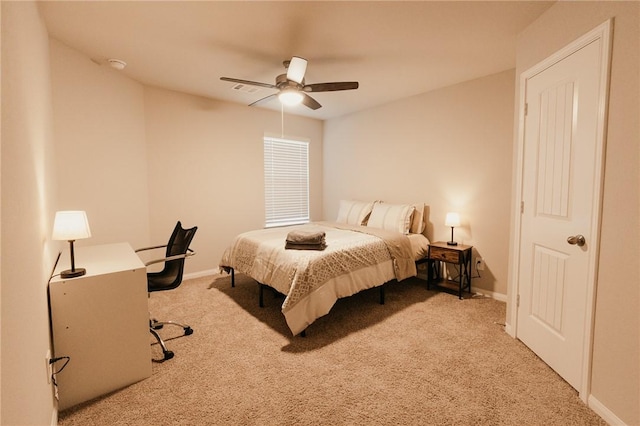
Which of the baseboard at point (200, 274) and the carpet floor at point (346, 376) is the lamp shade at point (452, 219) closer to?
the carpet floor at point (346, 376)

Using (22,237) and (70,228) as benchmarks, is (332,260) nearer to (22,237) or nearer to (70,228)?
(70,228)

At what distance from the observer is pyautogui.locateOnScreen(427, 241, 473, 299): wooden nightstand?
340cm

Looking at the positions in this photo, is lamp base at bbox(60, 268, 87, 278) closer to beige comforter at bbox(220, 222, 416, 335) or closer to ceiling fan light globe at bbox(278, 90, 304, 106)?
beige comforter at bbox(220, 222, 416, 335)

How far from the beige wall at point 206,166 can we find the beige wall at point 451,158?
1549 millimetres

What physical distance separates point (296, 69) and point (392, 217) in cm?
233

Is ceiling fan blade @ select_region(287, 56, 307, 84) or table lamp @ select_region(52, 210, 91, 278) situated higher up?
ceiling fan blade @ select_region(287, 56, 307, 84)

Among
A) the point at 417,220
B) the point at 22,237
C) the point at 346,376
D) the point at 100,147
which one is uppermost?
the point at 100,147

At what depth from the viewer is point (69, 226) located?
1.79 metres

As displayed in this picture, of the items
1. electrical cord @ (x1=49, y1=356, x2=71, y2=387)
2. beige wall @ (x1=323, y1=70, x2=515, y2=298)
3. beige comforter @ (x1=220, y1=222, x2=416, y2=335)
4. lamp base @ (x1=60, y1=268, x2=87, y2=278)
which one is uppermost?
beige wall @ (x1=323, y1=70, x2=515, y2=298)

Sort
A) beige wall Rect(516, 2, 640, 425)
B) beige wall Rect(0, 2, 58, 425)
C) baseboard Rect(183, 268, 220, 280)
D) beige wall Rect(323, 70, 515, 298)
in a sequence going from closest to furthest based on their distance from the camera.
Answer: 1. beige wall Rect(0, 2, 58, 425)
2. beige wall Rect(516, 2, 640, 425)
3. beige wall Rect(323, 70, 515, 298)
4. baseboard Rect(183, 268, 220, 280)

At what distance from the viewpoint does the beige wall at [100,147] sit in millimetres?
2746

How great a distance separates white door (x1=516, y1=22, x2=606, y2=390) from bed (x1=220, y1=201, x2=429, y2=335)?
1.28 metres

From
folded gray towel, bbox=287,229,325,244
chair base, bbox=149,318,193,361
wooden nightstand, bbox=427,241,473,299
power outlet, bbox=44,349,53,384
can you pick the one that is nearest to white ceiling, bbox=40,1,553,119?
folded gray towel, bbox=287,229,325,244

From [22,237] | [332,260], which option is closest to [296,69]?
[332,260]
